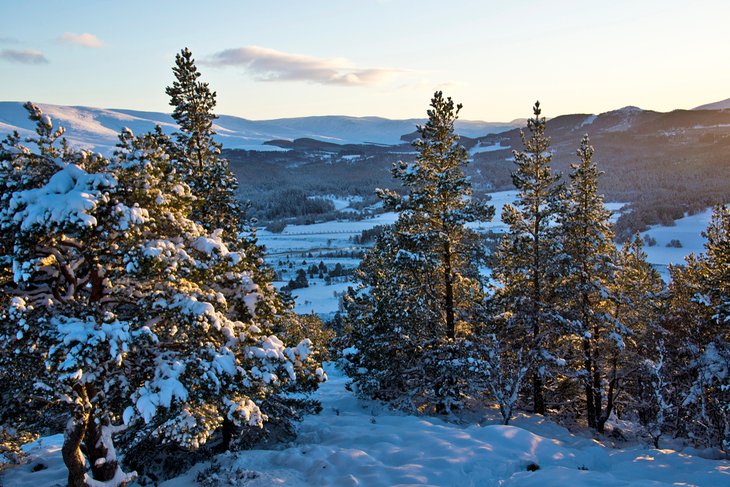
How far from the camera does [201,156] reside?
14.0 meters

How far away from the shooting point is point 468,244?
1703 cm

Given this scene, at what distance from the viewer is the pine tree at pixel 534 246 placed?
17.3 metres

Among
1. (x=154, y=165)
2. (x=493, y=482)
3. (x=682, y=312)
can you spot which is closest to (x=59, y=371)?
(x=154, y=165)

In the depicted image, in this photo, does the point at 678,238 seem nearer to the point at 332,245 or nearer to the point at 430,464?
the point at 332,245

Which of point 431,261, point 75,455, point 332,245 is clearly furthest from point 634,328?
point 332,245

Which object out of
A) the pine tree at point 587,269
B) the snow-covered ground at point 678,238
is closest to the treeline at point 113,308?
the pine tree at point 587,269

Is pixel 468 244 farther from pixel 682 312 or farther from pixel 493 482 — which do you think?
pixel 682 312

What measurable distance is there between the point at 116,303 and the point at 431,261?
9.96 meters

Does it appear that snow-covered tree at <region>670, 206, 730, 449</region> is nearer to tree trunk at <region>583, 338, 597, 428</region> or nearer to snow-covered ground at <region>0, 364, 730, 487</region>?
tree trunk at <region>583, 338, 597, 428</region>

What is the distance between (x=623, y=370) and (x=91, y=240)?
77.5 ft

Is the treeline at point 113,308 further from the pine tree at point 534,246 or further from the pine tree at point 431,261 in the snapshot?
the pine tree at point 534,246

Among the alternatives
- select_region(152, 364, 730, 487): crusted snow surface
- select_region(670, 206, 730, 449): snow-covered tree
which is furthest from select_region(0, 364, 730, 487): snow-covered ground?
select_region(670, 206, 730, 449): snow-covered tree

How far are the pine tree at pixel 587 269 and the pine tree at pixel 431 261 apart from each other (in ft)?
10.8

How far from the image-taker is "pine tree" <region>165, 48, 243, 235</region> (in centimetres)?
1312
